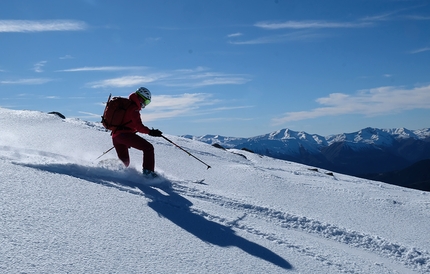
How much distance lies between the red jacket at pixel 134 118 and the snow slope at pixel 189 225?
0.89 meters

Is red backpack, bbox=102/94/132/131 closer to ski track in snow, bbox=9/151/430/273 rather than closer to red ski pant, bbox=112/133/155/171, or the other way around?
red ski pant, bbox=112/133/155/171

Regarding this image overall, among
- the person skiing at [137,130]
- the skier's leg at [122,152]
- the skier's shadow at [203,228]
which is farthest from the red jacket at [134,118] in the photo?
the skier's shadow at [203,228]

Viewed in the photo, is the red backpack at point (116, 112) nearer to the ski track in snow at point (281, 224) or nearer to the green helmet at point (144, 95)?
the green helmet at point (144, 95)

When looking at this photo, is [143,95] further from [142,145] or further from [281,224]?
[281,224]

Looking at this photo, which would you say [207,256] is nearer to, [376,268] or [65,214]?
[65,214]

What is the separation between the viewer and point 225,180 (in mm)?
8992

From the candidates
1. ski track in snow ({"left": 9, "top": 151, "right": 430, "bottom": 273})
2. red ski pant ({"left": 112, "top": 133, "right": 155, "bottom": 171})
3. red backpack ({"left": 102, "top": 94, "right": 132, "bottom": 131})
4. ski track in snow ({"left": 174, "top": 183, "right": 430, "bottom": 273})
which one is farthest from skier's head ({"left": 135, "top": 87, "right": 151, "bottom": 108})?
ski track in snow ({"left": 174, "top": 183, "right": 430, "bottom": 273})

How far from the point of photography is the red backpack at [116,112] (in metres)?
7.37

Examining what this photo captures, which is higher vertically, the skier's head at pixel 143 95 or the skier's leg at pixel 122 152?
the skier's head at pixel 143 95

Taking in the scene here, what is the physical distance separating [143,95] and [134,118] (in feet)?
1.85

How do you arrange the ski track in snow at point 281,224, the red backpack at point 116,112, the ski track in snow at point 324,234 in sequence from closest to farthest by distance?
1. the ski track in snow at point 281,224
2. the ski track in snow at point 324,234
3. the red backpack at point 116,112

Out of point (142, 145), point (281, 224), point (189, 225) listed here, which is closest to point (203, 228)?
point (189, 225)

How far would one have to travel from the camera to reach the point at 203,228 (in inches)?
190

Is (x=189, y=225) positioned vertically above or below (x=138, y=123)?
below
